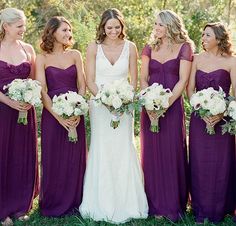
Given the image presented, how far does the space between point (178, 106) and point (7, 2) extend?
836cm

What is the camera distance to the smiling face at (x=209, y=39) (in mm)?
5848

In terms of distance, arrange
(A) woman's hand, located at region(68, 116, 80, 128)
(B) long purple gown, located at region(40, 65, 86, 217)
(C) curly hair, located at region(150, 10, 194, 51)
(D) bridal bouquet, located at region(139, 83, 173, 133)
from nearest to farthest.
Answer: (D) bridal bouquet, located at region(139, 83, 173, 133)
(C) curly hair, located at region(150, 10, 194, 51)
(A) woman's hand, located at region(68, 116, 80, 128)
(B) long purple gown, located at region(40, 65, 86, 217)

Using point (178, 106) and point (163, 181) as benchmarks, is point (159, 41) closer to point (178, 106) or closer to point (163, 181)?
point (178, 106)

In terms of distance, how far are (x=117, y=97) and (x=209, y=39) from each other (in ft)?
4.22

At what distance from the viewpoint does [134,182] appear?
20.6ft

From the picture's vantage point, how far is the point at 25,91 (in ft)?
18.9

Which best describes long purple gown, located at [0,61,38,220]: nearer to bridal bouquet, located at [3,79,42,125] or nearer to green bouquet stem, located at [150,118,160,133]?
bridal bouquet, located at [3,79,42,125]

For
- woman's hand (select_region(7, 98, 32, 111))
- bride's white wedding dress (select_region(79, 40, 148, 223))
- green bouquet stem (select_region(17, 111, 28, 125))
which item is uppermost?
woman's hand (select_region(7, 98, 32, 111))

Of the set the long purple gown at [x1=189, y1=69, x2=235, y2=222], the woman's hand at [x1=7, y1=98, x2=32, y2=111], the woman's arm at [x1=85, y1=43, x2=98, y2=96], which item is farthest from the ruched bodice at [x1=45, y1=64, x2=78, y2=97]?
the long purple gown at [x1=189, y1=69, x2=235, y2=222]

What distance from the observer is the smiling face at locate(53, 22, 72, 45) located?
237 inches

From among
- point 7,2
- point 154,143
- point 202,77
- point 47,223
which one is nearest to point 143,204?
point 154,143

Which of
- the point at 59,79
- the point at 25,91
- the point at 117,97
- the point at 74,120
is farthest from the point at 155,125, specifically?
the point at 25,91

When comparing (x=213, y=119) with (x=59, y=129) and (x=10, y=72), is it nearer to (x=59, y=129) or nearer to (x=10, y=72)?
(x=59, y=129)

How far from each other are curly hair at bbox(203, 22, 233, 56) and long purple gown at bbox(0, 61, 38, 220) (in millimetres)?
2266
